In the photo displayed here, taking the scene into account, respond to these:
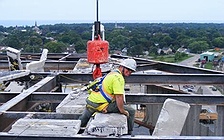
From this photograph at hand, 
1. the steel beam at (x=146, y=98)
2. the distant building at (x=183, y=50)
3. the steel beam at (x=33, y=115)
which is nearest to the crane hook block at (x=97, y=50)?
the steel beam at (x=146, y=98)

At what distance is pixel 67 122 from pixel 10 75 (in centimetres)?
457

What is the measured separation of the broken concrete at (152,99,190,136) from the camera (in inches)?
238

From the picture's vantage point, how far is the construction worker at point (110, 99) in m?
6.23

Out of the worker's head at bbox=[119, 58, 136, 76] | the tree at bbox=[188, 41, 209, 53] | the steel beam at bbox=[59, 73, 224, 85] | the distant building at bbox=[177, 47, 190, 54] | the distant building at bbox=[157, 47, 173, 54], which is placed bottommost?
the distant building at bbox=[177, 47, 190, 54]

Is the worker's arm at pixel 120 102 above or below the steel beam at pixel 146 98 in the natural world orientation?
above

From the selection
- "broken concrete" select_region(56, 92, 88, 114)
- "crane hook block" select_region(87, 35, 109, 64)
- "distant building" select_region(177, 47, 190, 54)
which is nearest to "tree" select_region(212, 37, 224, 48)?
"distant building" select_region(177, 47, 190, 54)

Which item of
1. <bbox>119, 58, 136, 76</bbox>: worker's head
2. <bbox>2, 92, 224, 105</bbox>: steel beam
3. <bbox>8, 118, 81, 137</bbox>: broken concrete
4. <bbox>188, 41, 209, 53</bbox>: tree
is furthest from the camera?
<bbox>188, 41, 209, 53</bbox>: tree

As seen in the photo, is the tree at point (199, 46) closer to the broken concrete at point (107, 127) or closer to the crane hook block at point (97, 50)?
the crane hook block at point (97, 50)

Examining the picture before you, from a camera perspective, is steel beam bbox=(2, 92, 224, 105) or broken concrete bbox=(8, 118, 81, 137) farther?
steel beam bbox=(2, 92, 224, 105)

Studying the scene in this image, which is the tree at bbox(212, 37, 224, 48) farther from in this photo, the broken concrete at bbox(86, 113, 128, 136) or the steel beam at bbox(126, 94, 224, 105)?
the broken concrete at bbox(86, 113, 128, 136)

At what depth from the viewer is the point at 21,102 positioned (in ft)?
24.1

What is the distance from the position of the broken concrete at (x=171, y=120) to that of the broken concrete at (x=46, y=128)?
133 cm

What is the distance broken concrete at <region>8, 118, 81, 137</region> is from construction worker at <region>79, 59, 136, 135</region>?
852mm

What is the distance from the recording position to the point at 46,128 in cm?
533
